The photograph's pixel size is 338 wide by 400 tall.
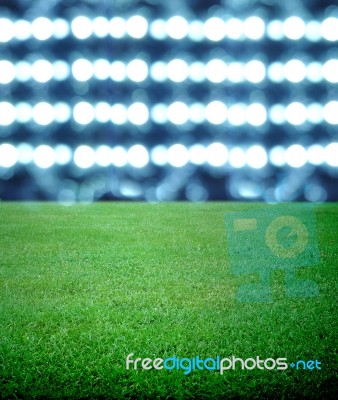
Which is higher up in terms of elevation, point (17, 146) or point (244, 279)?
point (17, 146)

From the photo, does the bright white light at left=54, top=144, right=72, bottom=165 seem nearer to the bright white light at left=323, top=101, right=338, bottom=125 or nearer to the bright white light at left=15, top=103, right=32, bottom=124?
the bright white light at left=15, top=103, right=32, bottom=124

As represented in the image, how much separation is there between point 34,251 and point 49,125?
1.55m

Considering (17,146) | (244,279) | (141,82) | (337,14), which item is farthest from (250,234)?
(337,14)

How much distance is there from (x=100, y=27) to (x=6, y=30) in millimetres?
816

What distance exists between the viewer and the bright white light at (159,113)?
4404 millimetres

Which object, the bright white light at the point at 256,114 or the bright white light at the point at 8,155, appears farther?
the bright white light at the point at 256,114

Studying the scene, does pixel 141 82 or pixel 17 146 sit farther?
pixel 141 82

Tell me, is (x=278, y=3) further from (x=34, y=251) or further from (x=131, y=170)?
(x=34, y=251)

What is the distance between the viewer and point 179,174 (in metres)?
4.58

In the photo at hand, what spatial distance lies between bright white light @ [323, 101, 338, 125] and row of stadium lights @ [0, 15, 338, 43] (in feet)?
2.13

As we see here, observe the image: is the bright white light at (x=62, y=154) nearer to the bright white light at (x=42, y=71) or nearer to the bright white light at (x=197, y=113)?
the bright white light at (x=42, y=71)

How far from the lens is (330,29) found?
185 inches

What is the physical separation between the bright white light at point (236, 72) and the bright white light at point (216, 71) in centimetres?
7

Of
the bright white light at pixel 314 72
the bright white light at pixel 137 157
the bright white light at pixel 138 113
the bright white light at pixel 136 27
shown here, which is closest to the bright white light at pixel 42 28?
the bright white light at pixel 136 27
